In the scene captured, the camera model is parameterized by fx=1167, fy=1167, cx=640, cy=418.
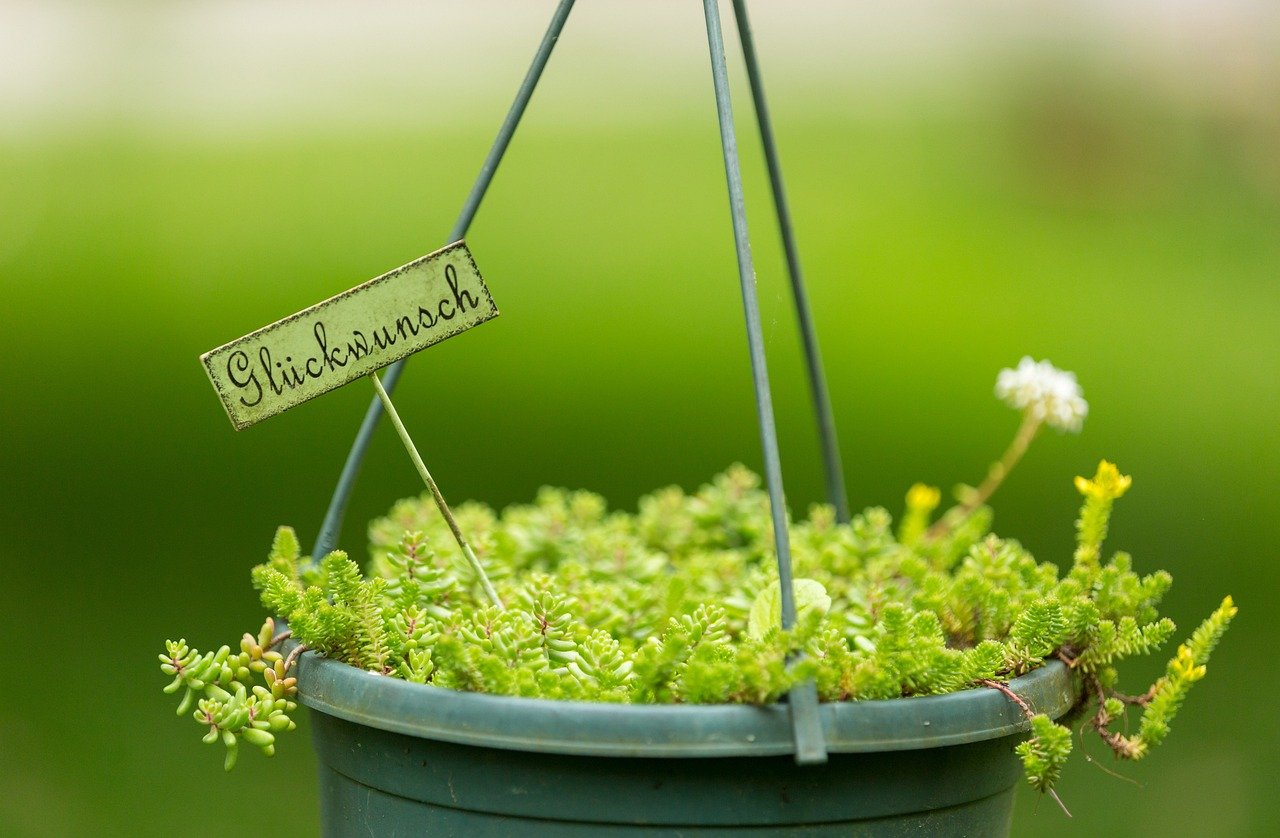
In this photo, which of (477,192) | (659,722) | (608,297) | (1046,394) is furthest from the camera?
(608,297)

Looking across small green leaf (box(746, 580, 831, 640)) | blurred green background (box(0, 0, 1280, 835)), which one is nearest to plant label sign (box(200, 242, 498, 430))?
small green leaf (box(746, 580, 831, 640))

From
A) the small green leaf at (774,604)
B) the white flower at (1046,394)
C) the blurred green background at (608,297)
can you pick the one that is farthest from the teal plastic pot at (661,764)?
the blurred green background at (608,297)

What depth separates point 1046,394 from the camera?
134 cm

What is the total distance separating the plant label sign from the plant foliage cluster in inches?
5.6

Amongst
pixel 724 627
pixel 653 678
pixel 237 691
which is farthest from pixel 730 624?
pixel 237 691

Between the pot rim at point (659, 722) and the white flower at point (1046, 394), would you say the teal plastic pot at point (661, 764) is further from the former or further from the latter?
the white flower at point (1046, 394)

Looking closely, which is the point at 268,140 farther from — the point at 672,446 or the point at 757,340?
the point at 757,340

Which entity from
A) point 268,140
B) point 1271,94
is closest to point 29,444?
point 268,140

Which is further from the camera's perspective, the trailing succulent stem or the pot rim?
the trailing succulent stem

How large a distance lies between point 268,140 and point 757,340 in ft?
9.86

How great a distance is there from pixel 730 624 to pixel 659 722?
378 millimetres

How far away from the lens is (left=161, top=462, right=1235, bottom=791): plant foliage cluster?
813mm

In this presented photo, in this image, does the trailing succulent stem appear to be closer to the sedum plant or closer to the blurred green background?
the sedum plant

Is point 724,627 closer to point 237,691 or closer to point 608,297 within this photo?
point 237,691
